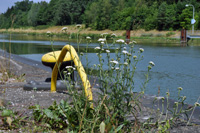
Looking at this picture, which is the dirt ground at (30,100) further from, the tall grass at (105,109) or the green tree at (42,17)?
the green tree at (42,17)

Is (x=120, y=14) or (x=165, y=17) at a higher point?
(x=120, y=14)

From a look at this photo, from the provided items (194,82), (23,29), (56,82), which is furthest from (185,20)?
(23,29)

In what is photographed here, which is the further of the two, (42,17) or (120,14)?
(42,17)

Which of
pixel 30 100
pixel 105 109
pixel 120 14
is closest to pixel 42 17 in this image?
pixel 120 14

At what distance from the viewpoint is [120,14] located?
2739 inches

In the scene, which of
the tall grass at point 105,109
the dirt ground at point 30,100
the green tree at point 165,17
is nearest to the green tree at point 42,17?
the green tree at point 165,17

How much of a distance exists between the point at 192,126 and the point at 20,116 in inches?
78.7

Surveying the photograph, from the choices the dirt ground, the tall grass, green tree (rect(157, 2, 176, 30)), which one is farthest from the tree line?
the tall grass

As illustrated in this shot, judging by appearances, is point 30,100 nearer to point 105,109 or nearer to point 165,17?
point 105,109

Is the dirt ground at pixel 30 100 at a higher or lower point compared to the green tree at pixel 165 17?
lower

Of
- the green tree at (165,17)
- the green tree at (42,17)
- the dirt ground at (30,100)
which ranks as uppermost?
the green tree at (42,17)

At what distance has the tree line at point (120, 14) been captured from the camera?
178ft

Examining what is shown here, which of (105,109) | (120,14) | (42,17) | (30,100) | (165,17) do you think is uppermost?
(42,17)

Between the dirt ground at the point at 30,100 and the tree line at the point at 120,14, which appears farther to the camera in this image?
the tree line at the point at 120,14
